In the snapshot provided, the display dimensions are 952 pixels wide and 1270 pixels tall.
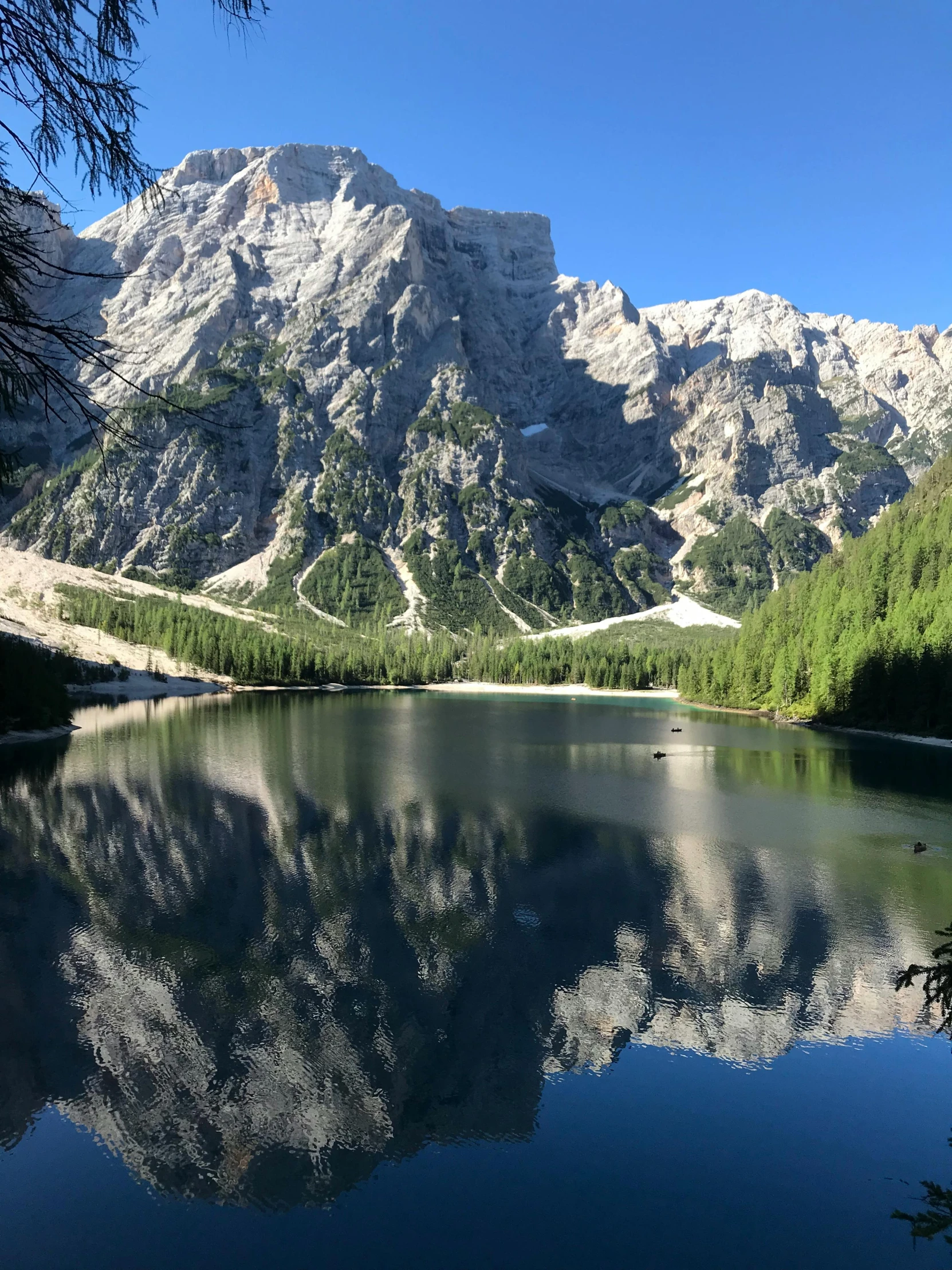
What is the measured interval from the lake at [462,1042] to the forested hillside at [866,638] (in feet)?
202

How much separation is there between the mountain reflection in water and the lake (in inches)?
5.0

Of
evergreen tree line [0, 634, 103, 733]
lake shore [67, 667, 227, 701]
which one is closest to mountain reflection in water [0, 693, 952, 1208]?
evergreen tree line [0, 634, 103, 733]

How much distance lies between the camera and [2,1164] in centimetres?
1469

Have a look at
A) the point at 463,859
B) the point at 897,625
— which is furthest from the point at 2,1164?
the point at 897,625

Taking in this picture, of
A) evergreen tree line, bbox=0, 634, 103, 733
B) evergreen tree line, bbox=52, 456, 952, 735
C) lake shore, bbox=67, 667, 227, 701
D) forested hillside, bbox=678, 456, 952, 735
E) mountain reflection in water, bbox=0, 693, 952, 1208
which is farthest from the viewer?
lake shore, bbox=67, 667, 227, 701

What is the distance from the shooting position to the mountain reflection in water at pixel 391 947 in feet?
54.6

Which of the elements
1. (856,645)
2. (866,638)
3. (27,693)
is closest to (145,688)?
(27,693)

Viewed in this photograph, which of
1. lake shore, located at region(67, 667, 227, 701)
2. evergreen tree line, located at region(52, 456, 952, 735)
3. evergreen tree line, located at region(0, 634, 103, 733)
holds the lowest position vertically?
lake shore, located at region(67, 667, 227, 701)

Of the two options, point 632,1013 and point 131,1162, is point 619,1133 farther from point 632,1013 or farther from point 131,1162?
point 131,1162

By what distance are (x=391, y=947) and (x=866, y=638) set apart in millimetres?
104467

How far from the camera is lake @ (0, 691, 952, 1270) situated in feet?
44.4

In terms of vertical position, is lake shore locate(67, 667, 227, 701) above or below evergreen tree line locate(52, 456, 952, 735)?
below

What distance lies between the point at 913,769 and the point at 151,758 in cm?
7117

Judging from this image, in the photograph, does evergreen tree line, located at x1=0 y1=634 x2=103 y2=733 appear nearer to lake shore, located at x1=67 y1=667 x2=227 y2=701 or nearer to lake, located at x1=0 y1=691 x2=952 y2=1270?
lake, located at x1=0 y1=691 x2=952 y2=1270
